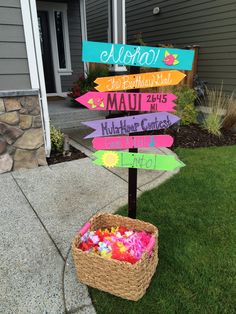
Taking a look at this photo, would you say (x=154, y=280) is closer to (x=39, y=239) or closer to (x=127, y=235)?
(x=127, y=235)

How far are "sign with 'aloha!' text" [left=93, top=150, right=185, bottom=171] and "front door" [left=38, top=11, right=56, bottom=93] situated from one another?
593 cm

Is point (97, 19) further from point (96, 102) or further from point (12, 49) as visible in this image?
point (96, 102)

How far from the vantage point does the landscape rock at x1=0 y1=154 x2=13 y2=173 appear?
358 cm

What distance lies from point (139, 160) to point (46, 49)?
614 cm

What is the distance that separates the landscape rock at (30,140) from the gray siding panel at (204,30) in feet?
14.5

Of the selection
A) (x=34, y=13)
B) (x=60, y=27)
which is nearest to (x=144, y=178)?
(x=34, y=13)

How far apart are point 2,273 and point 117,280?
35.3 inches

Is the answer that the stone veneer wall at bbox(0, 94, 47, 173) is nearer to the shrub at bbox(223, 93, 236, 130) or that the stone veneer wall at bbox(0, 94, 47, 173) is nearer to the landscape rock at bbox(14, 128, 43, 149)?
the landscape rock at bbox(14, 128, 43, 149)

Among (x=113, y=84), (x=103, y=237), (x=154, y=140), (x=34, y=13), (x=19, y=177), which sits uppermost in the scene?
(x=34, y=13)

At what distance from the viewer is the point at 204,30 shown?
6.30 metres

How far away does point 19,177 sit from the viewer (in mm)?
3516

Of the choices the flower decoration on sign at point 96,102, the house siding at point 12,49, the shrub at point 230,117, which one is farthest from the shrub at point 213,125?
the flower decoration on sign at point 96,102

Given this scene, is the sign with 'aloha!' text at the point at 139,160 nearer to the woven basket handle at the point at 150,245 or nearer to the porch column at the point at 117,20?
the woven basket handle at the point at 150,245

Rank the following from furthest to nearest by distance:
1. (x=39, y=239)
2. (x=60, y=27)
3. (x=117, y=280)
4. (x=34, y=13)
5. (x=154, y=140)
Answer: (x=60, y=27) < (x=34, y=13) < (x=39, y=239) < (x=154, y=140) < (x=117, y=280)
